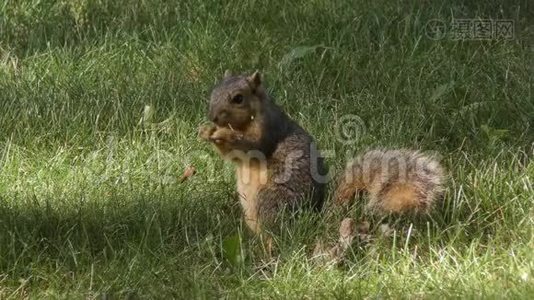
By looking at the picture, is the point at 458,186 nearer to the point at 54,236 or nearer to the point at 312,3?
the point at 54,236

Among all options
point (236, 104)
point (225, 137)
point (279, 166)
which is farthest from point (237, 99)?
point (279, 166)

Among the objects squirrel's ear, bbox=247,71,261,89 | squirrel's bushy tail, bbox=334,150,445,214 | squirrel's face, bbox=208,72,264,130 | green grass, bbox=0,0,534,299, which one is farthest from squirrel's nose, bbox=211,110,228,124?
squirrel's bushy tail, bbox=334,150,445,214

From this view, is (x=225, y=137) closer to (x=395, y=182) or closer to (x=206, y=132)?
(x=206, y=132)

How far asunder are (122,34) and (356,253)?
2400 millimetres

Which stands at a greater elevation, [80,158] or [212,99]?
[212,99]

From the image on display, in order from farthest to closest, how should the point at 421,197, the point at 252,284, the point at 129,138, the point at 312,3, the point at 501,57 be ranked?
the point at 312,3 < the point at 501,57 < the point at 129,138 < the point at 421,197 < the point at 252,284

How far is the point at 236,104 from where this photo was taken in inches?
177

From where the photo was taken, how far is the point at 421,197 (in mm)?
4367

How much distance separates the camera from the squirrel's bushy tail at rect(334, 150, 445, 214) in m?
4.38

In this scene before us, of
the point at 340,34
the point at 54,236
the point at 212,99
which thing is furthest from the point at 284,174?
the point at 340,34

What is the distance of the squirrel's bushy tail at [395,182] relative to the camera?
14.4 ft

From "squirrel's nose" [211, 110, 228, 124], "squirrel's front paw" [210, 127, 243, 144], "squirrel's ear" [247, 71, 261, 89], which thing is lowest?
"squirrel's front paw" [210, 127, 243, 144]

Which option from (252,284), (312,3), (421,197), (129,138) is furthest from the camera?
(312,3)

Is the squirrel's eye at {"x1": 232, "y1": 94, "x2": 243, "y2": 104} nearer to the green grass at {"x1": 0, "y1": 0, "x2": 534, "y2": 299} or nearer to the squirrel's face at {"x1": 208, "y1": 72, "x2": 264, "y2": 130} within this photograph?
the squirrel's face at {"x1": 208, "y1": 72, "x2": 264, "y2": 130}
